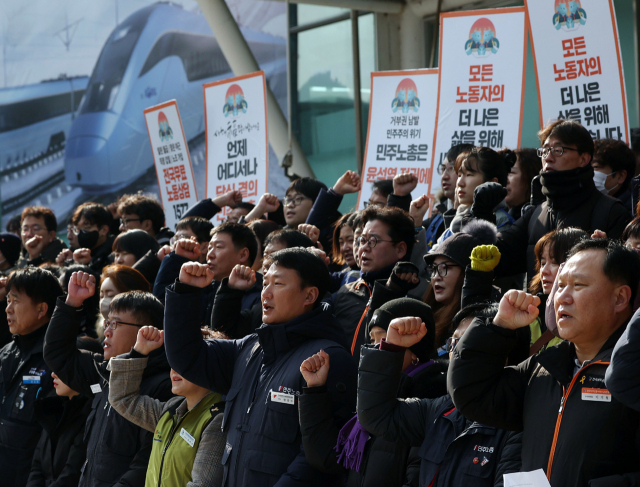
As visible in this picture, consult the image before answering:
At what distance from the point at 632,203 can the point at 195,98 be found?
472 inches

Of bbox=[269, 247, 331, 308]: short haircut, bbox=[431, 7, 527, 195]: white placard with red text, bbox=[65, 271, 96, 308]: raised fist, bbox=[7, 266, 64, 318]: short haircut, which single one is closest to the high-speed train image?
bbox=[431, 7, 527, 195]: white placard with red text

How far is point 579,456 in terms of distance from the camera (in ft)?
7.01

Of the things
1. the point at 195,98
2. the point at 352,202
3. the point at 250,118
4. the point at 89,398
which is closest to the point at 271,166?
the point at 195,98

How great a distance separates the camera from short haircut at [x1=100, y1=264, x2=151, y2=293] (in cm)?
457

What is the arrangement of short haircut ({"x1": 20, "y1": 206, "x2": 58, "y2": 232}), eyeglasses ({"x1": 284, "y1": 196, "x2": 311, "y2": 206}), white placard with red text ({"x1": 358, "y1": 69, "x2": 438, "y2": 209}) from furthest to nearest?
1. short haircut ({"x1": 20, "y1": 206, "x2": 58, "y2": 232})
2. white placard with red text ({"x1": 358, "y1": 69, "x2": 438, "y2": 209})
3. eyeglasses ({"x1": 284, "y1": 196, "x2": 311, "y2": 206})

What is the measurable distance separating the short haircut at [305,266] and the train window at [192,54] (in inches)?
480

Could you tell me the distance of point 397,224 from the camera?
417cm

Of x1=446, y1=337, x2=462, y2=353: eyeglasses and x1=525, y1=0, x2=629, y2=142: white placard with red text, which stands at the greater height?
x1=525, y1=0, x2=629, y2=142: white placard with red text

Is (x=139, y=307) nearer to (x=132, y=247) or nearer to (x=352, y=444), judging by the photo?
(x=352, y=444)

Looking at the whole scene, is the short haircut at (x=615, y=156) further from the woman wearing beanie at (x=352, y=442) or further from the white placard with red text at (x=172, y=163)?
the white placard with red text at (x=172, y=163)

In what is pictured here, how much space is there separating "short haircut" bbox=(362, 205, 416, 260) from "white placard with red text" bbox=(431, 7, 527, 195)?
177 cm

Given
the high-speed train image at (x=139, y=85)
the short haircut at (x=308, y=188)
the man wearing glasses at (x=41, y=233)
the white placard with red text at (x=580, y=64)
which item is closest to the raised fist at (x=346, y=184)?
the short haircut at (x=308, y=188)

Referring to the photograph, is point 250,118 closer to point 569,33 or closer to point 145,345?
point 569,33

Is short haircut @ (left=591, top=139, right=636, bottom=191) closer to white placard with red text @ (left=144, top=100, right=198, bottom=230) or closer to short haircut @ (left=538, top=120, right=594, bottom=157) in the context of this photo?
short haircut @ (left=538, top=120, right=594, bottom=157)
